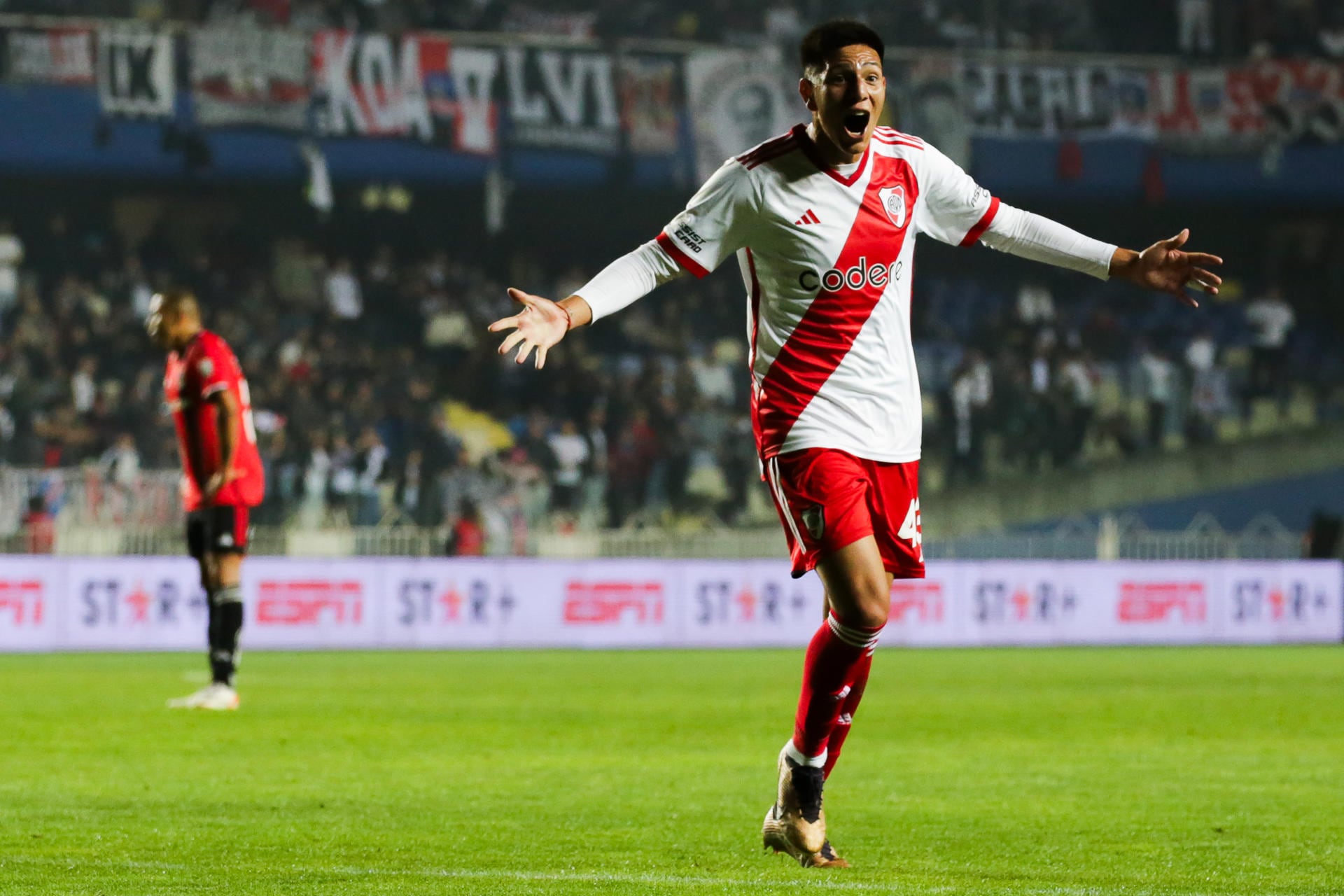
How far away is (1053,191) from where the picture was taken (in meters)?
30.8

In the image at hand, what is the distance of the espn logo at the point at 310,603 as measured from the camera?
63.3ft

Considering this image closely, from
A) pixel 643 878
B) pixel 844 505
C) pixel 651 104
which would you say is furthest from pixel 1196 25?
pixel 643 878

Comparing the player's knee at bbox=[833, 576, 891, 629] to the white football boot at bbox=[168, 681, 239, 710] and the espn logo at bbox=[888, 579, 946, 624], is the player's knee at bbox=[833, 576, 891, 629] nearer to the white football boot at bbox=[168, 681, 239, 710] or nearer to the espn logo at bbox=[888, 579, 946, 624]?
the white football boot at bbox=[168, 681, 239, 710]

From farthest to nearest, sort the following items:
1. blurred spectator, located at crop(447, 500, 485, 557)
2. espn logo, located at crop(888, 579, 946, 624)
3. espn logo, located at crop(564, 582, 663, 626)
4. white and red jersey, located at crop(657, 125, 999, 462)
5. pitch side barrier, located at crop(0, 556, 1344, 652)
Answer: espn logo, located at crop(888, 579, 946, 624) → blurred spectator, located at crop(447, 500, 485, 557) → espn logo, located at crop(564, 582, 663, 626) → pitch side barrier, located at crop(0, 556, 1344, 652) → white and red jersey, located at crop(657, 125, 999, 462)

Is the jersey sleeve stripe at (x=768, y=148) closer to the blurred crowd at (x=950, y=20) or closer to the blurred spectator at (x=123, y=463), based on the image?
the blurred spectator at (x=123, y=463)

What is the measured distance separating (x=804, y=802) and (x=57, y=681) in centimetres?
970

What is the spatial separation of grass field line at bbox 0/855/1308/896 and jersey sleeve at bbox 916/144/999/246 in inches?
73.2

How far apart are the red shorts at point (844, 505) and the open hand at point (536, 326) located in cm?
85

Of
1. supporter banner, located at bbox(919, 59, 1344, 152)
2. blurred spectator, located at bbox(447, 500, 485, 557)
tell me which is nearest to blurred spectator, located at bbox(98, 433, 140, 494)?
blurred spectator, located at bbox(447, 500, 485, 557)

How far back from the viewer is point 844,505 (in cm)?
525

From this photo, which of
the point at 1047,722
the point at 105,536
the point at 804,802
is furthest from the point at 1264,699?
the point at 105,536

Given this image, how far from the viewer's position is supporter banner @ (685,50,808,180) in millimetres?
29234

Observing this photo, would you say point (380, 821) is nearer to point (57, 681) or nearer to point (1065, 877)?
point (1065, 877)

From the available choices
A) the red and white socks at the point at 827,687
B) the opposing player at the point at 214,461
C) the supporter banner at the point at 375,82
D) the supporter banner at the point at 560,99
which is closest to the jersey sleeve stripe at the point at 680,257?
the red and white socks at the point at 827,687
